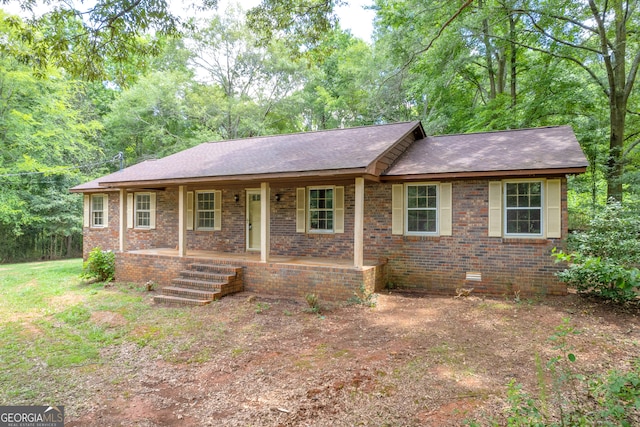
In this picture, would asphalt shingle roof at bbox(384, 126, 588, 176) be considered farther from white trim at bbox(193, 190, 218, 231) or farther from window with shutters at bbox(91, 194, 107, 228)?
window with shutters at bbox(91, 194, 107, 228)

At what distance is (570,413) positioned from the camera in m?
2.99

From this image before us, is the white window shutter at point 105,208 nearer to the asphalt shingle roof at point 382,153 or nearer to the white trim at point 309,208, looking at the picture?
the asphalt shingle roof at point 382,153

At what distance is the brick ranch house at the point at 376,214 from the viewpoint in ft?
24.8

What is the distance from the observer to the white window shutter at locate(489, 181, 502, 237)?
25.9ft

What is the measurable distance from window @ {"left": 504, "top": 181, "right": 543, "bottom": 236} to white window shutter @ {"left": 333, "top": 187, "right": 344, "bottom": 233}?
3.89m

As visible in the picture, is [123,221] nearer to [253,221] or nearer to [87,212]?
[253,221]

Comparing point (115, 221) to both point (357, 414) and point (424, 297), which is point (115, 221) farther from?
point (357, 414)

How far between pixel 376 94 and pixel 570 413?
48.1 feet

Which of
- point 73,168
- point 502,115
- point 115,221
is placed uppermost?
point 502,115

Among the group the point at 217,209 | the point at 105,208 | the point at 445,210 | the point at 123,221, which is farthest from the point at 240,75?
the point at 445,210

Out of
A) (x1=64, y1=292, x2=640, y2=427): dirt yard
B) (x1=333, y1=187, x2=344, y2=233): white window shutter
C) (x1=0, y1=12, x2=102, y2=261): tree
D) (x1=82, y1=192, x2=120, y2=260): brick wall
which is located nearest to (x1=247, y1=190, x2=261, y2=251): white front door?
(x1=333, y1=187, x2=344, y2=233): white window shutter

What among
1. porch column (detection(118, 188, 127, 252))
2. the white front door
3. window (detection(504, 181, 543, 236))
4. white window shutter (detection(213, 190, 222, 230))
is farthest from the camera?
white window shutter (detection(213, 190, 222, 230))

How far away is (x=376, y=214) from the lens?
904cm

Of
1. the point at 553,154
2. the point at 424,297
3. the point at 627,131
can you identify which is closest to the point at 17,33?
the point at 424,297
